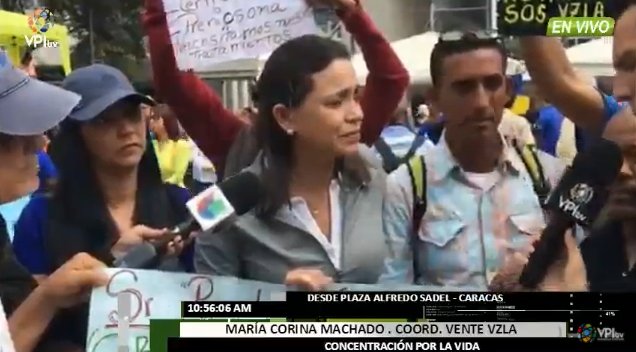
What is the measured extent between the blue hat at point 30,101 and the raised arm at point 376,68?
29.1 inches

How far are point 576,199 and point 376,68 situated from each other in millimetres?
611

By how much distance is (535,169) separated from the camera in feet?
9.32

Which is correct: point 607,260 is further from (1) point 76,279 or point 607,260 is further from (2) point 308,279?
(1) point 76,279

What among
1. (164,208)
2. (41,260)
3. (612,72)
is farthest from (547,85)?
(41,260)

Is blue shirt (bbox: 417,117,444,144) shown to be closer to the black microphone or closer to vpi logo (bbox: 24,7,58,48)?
the black microphone

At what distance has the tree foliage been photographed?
9.18ft

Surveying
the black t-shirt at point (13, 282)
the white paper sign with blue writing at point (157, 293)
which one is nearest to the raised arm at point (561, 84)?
the white paper sign with blue writing at point (157, 293)

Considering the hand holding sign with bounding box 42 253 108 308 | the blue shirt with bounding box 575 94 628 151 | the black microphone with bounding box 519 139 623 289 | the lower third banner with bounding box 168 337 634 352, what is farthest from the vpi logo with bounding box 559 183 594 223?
the hand holding sign with bounding box 42 253 108 308

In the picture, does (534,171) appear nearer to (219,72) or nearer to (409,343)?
(409,343)

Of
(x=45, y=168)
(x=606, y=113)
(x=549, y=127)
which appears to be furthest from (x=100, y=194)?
(x=606, y=113)

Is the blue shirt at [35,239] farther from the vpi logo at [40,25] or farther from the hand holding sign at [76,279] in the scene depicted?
the vpi logo at [40,25]

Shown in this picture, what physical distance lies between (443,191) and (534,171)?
0.24 m

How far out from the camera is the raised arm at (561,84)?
2.77 meters

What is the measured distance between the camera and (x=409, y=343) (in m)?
2.84
